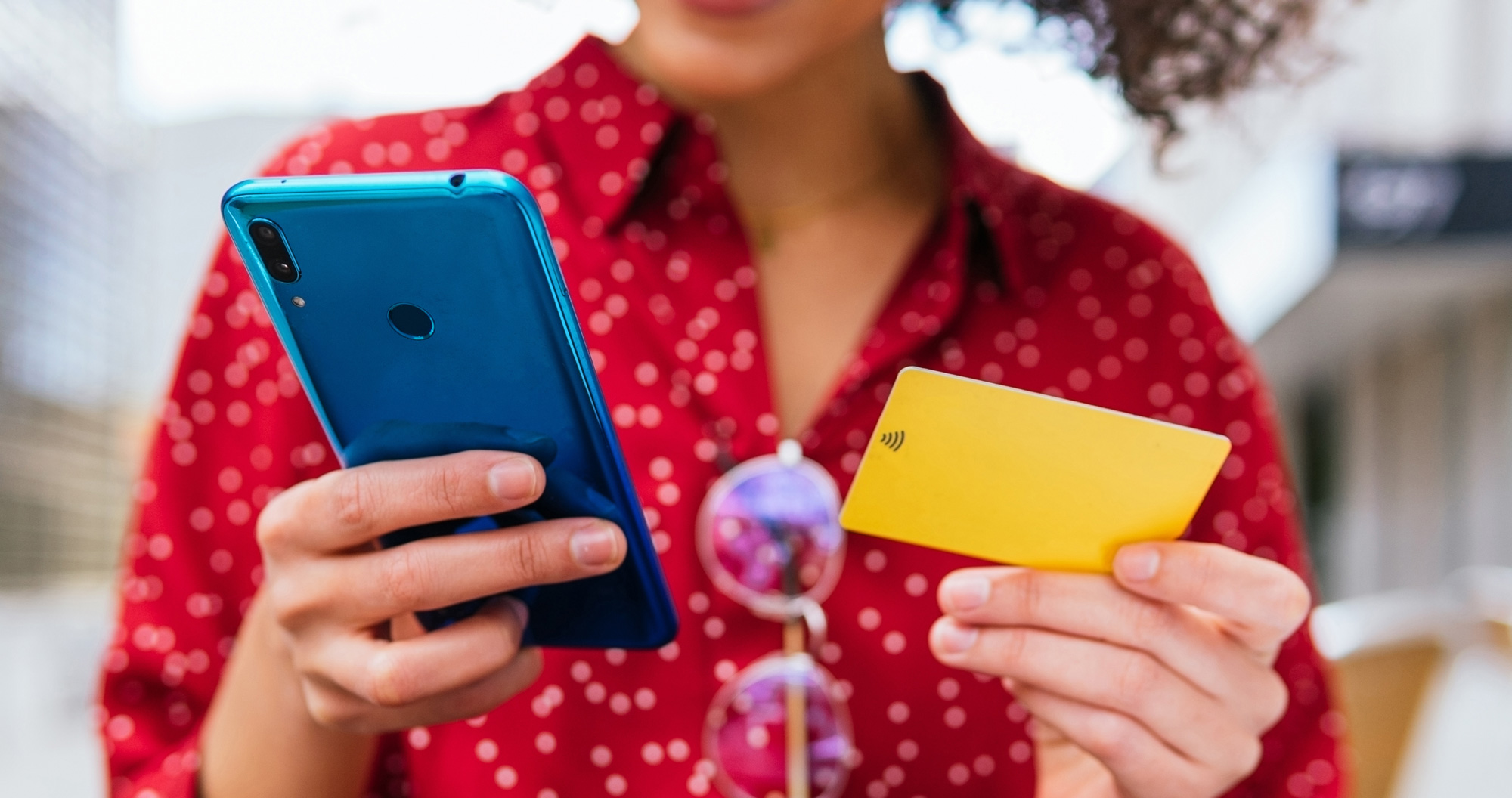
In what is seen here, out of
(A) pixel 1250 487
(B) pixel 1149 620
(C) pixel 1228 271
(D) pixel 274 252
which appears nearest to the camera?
(D) pixel 274 252

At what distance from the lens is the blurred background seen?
0.88 meters

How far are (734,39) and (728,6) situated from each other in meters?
0.02

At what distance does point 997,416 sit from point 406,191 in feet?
0.67

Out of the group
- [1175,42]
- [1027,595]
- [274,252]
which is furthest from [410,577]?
[1175,42]

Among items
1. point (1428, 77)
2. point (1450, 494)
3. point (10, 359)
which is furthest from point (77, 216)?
point (1450, 494)

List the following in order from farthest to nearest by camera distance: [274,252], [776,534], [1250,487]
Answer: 1. [1250,487]
2. [776,534]
3. [274,252]

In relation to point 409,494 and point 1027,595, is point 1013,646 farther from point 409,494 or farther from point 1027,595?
point 409,494

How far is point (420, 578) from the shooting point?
1.34 feet

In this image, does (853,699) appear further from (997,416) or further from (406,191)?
(406,191)

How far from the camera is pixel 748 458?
653 mm

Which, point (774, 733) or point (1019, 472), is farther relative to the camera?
point (774, 733)

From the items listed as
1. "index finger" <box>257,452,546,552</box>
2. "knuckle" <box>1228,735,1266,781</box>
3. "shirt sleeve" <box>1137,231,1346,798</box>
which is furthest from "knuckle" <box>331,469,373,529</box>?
"shirt sleeve" <box>1137,231,1346,798</box>

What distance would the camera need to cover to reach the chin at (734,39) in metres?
0.55

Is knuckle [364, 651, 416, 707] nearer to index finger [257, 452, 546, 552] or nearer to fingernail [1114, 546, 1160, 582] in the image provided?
index finger [257, 452, 546, 552]
